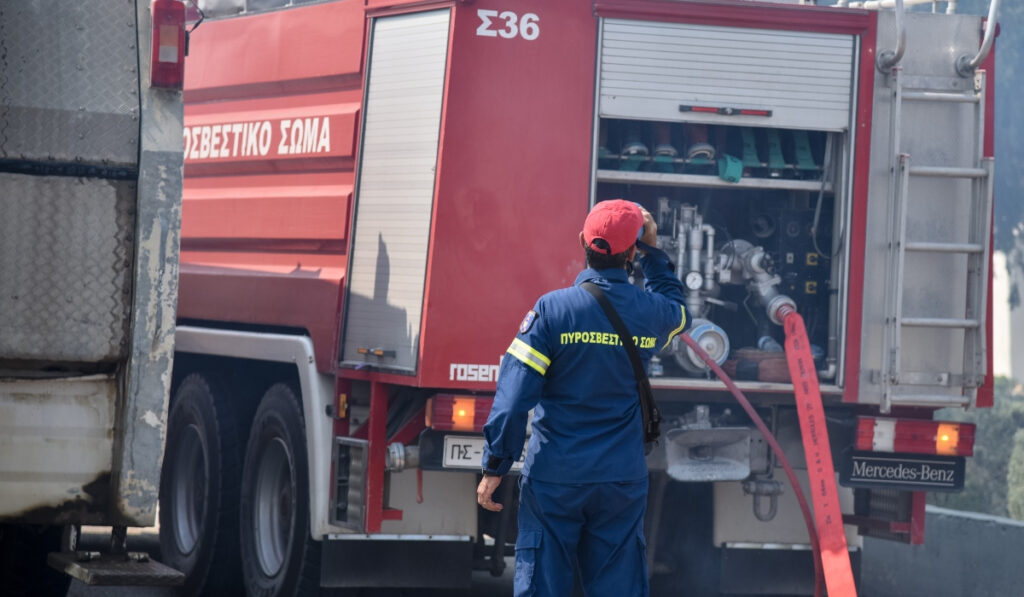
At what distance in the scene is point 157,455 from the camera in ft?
16.8

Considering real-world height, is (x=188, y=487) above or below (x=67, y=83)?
below

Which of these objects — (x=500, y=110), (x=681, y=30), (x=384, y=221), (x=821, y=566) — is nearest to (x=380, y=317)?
(x=384, y=221)

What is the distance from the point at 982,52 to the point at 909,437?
67.7 inches

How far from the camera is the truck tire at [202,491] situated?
8.31 m

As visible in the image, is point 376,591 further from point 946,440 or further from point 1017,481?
point 1017,481

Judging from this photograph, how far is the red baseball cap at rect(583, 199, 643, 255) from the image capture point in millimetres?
5238

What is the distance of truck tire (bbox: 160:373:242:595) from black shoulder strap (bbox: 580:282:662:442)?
357cm

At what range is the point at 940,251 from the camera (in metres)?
7.07

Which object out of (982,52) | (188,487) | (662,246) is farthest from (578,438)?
(188,487)

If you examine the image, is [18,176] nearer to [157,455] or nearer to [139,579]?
[157,455]

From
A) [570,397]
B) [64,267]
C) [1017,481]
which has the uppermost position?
[64,267]

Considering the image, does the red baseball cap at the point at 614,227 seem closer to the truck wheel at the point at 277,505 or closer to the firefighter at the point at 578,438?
the firefighter at the point at 578,438

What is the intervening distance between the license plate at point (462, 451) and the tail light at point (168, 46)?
215 cm

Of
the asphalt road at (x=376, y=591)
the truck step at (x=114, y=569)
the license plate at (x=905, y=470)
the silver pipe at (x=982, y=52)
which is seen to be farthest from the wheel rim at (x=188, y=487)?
the silver pipe at (x=982, y=52)
